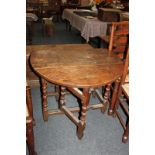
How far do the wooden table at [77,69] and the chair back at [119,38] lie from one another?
0.14 metres

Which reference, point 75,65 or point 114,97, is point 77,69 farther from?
point 114,97

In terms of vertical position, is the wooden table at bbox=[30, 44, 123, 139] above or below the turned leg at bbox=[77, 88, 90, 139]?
above

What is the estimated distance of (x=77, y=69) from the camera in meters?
1.61

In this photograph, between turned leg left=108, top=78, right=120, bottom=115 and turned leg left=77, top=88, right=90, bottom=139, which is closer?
turned leg left=77, top=88, right=90, bottom=139

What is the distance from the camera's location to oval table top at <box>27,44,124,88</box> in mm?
1446

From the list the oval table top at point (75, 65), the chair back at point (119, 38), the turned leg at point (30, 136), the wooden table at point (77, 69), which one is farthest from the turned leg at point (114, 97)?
the turned leg at point (30, 136)

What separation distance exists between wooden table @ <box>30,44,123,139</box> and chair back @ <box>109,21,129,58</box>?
14 cm

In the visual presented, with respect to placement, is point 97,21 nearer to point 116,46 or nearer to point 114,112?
point 116,46

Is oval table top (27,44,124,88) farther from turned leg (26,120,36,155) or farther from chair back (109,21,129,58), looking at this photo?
turned leg (26,120,36,155)

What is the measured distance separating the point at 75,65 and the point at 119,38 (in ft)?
2.34

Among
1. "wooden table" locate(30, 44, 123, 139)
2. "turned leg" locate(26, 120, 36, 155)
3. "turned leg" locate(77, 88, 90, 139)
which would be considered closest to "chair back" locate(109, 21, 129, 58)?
"wooden table" locate(30, 44, 123, 139)

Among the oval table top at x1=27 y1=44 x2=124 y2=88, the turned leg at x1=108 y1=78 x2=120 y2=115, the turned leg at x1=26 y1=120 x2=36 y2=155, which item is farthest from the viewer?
the turned leg at x1=108 y1=78 x2=120 y2=115
